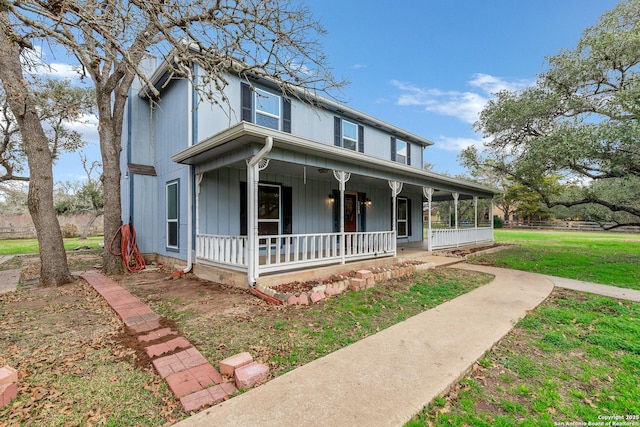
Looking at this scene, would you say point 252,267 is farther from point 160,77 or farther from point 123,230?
point 160,77

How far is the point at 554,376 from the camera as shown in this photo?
287 cm

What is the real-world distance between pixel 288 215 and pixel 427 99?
17402 mm

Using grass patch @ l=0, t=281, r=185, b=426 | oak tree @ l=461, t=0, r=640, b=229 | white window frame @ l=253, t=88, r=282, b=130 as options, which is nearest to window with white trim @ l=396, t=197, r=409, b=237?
oak tree @ l=461, t=0, r=640, b=229

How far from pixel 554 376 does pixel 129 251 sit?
957 cm

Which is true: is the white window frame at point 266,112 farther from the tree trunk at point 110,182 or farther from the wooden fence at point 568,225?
the wooden fence at point 568,225

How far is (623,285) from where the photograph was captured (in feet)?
21.3

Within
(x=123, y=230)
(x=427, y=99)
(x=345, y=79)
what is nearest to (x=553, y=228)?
(x=427, y=99)

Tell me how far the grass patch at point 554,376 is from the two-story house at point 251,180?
3891 mm

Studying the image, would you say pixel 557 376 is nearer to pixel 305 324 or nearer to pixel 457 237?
pixel 305 324

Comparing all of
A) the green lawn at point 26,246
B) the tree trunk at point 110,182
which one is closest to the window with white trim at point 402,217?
the tree trunk at point 110,182

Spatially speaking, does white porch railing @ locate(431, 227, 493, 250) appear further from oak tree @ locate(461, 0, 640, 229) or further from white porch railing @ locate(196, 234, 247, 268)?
white porch railing @ locate(196, 234, 247, 268)

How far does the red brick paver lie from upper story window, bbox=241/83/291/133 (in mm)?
5454

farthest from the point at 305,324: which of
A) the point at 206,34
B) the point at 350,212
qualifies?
the point at 350,212

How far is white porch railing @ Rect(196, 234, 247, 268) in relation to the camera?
19.4 ft
